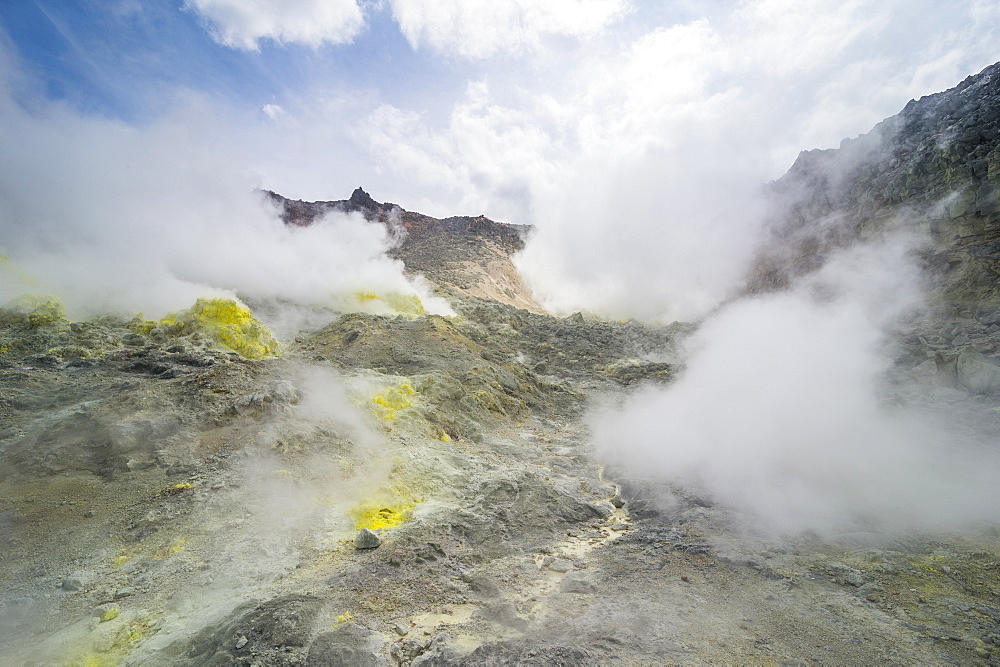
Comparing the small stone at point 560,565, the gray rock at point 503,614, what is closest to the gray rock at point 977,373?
the small stone at point 560,565

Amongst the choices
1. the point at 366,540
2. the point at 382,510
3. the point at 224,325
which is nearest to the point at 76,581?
the point at 366,540

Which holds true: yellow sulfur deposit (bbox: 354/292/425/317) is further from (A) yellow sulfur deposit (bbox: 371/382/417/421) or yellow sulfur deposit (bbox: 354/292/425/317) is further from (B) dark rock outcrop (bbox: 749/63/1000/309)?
(B) dark rock outcrop (bbox: 749/63/1000/309)

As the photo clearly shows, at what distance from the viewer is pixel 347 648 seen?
3.44m

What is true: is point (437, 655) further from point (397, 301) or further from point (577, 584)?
point (397, 301)

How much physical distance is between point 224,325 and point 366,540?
8.97 meters

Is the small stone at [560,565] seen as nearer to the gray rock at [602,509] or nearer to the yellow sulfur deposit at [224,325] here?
the gray rock at [602,509]

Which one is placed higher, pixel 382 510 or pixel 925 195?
pixel 925 195

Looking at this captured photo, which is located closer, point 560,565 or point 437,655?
point 437,655

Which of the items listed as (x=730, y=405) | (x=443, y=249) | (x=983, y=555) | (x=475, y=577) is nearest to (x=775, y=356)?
(x=730, y=405)

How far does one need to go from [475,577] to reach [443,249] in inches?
1368

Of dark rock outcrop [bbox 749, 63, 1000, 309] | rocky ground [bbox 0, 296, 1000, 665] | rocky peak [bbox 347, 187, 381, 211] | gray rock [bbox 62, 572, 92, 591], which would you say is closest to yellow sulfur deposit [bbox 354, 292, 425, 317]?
rocky ground [bbox 0, 296, 1000, 665]

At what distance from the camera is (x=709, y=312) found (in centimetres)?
2195

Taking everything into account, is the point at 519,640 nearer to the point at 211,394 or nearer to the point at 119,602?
the point at 119,602

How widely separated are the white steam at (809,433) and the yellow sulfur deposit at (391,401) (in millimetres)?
4810
